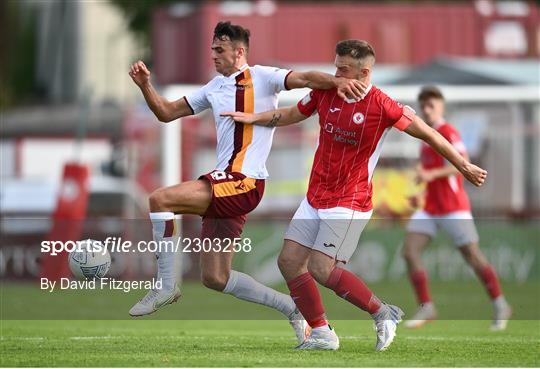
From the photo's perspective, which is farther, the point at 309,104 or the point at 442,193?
the point at 442,193

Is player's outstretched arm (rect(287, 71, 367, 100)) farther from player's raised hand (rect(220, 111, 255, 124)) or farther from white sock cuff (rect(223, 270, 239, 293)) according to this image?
white sock cuff (rect(223, 270, 239, 293))

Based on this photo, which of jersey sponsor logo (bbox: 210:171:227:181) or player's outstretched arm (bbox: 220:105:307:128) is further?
player's outstretched arm (bbox: 220:105:307:128)

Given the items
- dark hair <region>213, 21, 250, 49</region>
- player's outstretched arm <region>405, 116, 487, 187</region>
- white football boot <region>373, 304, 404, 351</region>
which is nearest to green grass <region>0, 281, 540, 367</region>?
white football boot <region>373, 304, 404, 351</region>

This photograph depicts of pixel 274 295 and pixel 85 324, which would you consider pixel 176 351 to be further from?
pixel 85 324

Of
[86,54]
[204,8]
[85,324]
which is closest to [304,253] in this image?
[85,324]

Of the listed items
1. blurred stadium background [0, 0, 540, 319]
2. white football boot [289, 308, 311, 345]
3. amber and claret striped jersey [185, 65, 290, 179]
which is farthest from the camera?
blurred stadium background [0, 0, 540, 319]

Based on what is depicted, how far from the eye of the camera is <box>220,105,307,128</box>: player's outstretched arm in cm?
1250

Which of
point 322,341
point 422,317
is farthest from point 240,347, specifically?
point 422,317

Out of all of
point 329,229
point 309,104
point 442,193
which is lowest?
point 442,193

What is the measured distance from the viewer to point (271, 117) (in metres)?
12.5

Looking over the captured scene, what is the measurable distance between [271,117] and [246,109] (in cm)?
A: 21

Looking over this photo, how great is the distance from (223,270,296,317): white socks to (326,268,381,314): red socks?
0.65 metres

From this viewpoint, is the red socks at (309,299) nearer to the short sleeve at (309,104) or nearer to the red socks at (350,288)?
the red socks at (350,288)

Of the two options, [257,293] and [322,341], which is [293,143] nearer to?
[257,293]
